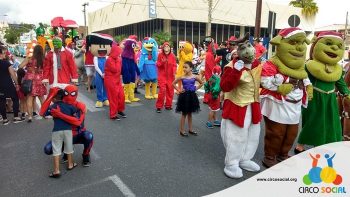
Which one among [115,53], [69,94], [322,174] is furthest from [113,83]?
[322,174]

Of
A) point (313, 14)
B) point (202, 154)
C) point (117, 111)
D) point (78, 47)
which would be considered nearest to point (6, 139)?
point (117, 111)

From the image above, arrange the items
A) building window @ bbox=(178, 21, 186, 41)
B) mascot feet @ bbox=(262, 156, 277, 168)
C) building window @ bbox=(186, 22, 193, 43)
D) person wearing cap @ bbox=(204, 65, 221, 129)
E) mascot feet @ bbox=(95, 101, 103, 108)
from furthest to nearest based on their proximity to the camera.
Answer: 1. building window @ bbox=(186, 22, 193, 43)
2. building window @ bbox=(178, 21, 186, 41)
3. mascot feet @ bbox=(95, 101, 103, 108)
4. person wearing cap @ bbox=(204, 65, 221, 129)
5. mascot feet @ bbox=(262, 156, 277, 168)

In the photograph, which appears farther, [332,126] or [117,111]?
[117,111]

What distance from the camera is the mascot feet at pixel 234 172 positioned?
3.94 meters

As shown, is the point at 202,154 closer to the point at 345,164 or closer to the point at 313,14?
the point at 345,164

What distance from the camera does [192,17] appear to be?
29.6 metres

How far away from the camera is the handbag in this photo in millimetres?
6500

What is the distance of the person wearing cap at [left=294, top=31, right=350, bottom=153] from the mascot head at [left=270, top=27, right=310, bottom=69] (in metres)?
0.43

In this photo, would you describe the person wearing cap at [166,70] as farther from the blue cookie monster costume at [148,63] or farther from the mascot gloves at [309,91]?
the mascot gloves at [309,91]

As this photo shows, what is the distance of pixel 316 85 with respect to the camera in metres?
4.39

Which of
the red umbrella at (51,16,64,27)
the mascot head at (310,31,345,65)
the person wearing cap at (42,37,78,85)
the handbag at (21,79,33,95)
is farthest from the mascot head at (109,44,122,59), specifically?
the red umbrella at (51,16,64,27)

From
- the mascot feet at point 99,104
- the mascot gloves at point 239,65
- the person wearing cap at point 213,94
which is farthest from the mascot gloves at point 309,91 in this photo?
the mascot feet at point 99,104

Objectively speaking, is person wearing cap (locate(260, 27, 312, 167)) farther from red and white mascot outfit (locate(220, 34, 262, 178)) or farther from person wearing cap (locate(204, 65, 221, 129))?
person wearing cap (locate(204, 65, 221, 129))

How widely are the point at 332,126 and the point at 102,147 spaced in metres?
3.50
